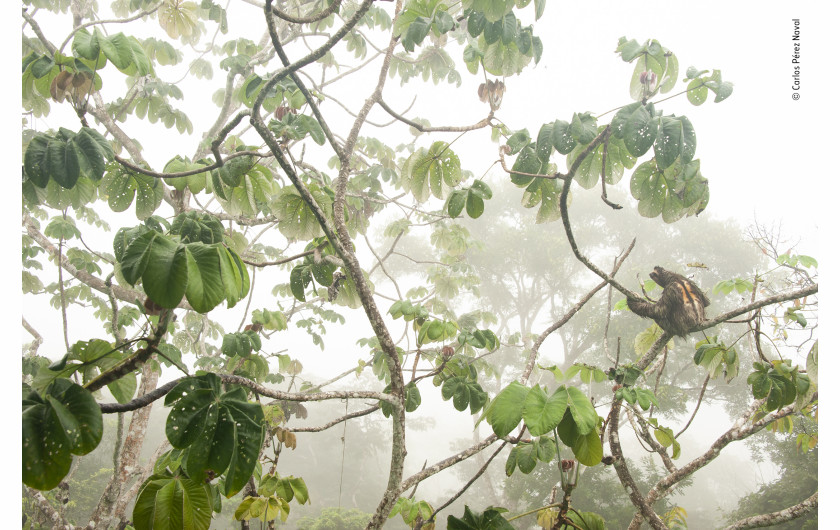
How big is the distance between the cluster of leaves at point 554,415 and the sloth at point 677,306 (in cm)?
66

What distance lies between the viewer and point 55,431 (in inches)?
25.3

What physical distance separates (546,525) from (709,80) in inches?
64.7

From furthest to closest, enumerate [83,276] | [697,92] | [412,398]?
[83,276] < [412,398] < [697,92]

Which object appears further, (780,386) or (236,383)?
(780,386)

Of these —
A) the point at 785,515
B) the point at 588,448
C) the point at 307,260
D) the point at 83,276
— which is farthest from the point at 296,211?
the point at 83,276

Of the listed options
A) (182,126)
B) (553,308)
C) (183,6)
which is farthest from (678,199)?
(553,308)

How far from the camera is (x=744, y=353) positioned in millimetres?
8312

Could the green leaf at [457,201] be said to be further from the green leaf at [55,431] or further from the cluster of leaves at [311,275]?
the green leaf at [55,431]

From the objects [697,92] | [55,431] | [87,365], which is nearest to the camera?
[55,431]

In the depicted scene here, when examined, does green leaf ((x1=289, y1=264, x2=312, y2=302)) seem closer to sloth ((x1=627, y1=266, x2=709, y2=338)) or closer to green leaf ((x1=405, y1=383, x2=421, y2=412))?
green leaf ((x1=405, y1=383, x2=421, y2=412))

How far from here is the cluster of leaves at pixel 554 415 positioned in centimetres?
77

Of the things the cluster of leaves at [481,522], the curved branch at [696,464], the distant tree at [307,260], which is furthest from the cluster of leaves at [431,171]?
the curved branch at [696,464]

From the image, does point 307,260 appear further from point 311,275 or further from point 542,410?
point 542,410

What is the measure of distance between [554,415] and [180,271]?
30.1 inches
